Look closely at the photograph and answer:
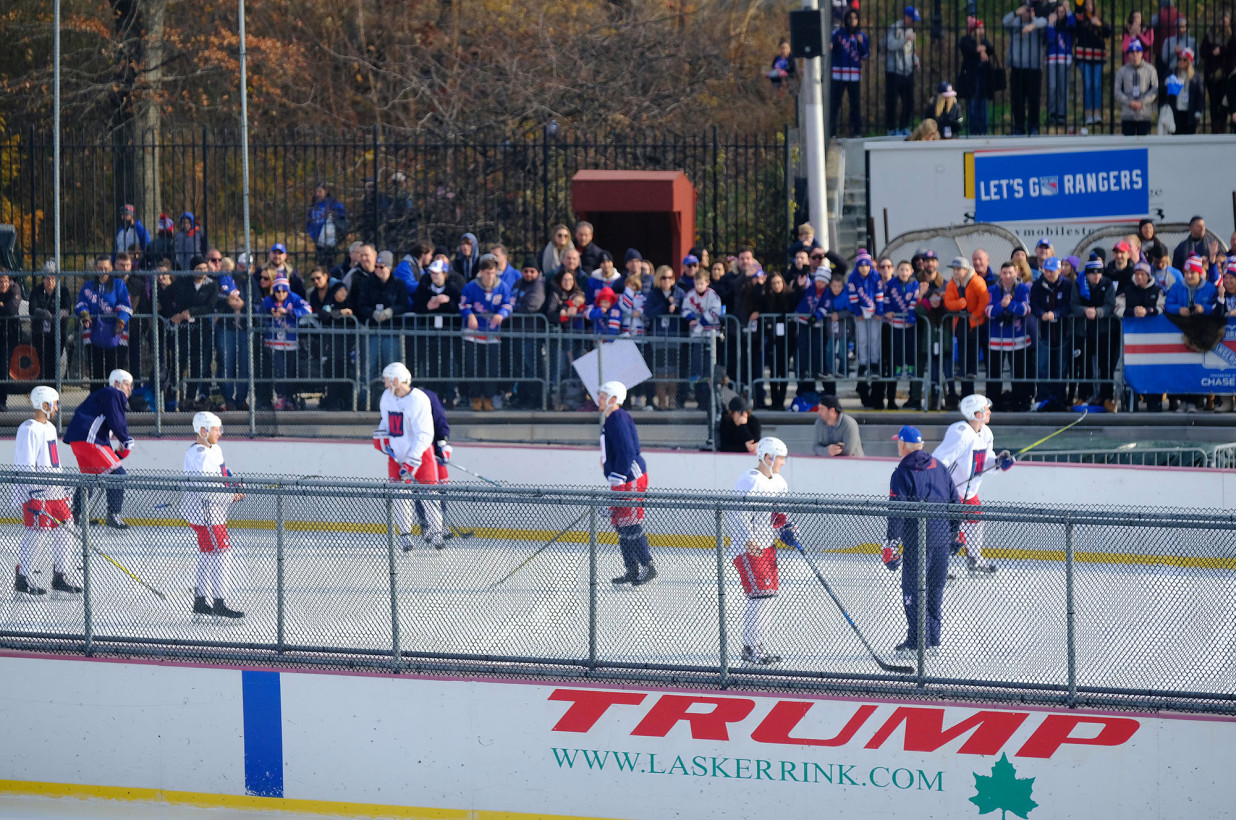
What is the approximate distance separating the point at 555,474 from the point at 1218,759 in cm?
710

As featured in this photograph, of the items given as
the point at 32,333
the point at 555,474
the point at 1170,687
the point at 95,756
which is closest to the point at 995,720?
the point at 1170,687

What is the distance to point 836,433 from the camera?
45.0 ft

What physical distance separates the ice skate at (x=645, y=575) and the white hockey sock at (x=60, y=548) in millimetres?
3441

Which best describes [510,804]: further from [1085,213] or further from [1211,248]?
[1085,213]

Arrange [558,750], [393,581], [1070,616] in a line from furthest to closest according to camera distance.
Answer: [558,750] < [393,581] < [1070,616]

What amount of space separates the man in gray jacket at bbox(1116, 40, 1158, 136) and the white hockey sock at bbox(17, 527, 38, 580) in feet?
49.8

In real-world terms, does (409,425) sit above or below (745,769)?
above

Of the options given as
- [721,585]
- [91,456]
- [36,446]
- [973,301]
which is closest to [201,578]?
[721,585]

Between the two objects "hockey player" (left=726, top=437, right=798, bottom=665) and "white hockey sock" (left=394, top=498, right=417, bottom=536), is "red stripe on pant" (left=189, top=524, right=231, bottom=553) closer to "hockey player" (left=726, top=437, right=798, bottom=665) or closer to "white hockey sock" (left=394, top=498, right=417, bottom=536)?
"white hockey sock" (left=394, top=498, right=417, bottom=536)

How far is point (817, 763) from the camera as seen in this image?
888 centimetres

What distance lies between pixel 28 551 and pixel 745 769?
4400 millimetres

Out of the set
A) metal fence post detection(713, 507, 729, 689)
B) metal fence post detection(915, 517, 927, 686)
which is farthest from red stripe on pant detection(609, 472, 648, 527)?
metal fence post detection(915, 517, 927, 686)

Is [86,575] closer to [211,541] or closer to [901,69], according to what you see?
[211,541]

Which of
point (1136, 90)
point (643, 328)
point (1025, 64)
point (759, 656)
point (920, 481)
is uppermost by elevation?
point (1025, 64)
